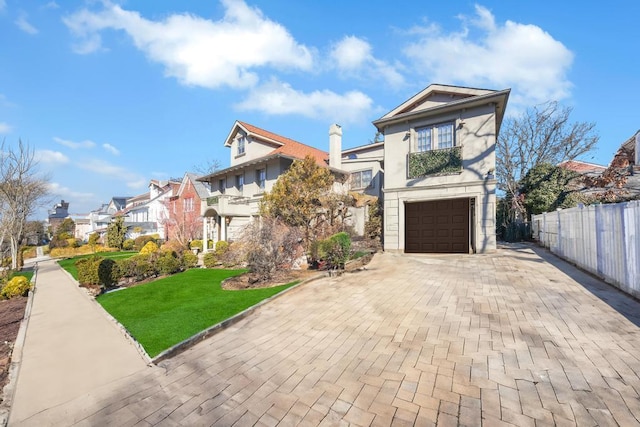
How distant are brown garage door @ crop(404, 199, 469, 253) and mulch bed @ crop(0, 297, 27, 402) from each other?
13.9 metres

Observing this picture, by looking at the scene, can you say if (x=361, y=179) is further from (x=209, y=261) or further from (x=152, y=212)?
(x=152, y=212)

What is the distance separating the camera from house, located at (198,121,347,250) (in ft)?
62.8

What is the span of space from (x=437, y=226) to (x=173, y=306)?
39.7ft

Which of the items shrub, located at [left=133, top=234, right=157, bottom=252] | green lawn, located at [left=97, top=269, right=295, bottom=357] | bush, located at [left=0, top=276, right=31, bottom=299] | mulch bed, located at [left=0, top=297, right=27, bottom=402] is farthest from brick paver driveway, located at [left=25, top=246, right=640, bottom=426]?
shrub, located at [left=133, top=234, right=157, bottom=252]

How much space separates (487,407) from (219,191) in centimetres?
2427

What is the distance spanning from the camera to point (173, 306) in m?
7.39

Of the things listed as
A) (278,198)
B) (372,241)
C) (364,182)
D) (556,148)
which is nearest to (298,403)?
(278,198)

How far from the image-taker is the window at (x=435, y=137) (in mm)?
12953

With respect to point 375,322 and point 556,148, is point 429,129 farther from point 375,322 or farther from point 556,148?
point 556,148

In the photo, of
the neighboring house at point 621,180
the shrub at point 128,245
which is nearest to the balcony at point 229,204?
the shrub at point 128,245

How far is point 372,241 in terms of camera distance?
50.1 ft

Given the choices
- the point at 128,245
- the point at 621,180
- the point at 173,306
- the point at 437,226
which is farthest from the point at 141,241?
the point at 621,180

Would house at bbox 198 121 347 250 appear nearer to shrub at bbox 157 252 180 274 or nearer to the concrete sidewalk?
shrub at bbox 157 252 180 274

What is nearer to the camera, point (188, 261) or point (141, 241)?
point (188, 261)
